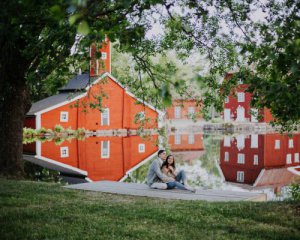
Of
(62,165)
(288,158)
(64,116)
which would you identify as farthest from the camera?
(64,116)

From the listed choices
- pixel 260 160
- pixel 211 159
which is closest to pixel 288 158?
pixel 260 160

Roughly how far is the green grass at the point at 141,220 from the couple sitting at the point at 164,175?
2811 millimetres

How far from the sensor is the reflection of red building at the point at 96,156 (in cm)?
2105

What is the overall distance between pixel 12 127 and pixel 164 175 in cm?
509

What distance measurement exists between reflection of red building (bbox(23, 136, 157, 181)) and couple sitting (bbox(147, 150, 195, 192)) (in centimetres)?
745

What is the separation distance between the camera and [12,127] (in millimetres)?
13180

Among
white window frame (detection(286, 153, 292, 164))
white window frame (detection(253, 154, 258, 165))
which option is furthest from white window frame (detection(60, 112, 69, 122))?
white window frame (detection(286, 153, 292, 164))

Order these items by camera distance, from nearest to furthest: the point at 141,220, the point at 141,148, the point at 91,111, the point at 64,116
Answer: the point at 141,220 < the point at 141,148 < the point at 64,116 < the point at 91,111

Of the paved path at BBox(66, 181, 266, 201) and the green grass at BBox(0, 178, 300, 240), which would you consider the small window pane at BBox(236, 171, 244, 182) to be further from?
the green grass at BBox(0, 178, 300, 240)

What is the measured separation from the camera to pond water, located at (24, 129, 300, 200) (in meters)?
18.5

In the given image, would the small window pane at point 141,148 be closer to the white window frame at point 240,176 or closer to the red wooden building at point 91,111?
the red wooden building at point 91,111

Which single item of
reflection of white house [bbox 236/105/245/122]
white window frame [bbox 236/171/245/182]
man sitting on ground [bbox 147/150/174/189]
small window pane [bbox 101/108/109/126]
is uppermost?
reflection of white house [bbox 236/105/245/122]

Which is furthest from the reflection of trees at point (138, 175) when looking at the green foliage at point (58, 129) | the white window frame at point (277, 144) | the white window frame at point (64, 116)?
the white window frame at point (64, 116)

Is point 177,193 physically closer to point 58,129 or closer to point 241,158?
point 241,158
